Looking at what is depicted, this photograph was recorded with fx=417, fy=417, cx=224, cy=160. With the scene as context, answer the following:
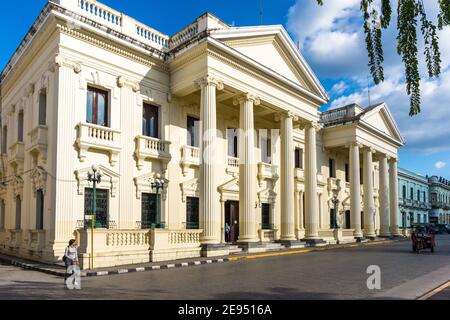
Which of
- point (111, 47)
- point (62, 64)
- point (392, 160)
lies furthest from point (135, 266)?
point (392, 160)

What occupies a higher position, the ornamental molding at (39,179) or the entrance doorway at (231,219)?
the ornamental molding at (39,179)

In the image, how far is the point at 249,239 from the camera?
19.8 metres

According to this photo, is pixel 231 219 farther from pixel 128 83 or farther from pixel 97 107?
pixel 97 107

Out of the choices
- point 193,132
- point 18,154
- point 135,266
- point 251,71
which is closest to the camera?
point 135,266

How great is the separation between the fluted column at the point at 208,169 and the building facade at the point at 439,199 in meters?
57.5

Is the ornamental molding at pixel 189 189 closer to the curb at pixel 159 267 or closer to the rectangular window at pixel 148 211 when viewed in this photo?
the rectangular window at pixel 148 211

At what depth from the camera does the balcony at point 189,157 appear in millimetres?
20719

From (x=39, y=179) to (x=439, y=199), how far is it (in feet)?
217

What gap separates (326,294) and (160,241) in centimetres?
879

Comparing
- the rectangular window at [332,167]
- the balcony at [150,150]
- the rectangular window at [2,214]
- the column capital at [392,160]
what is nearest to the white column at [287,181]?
the balcony at [150,150]

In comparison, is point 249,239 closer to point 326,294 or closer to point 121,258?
point 121,258

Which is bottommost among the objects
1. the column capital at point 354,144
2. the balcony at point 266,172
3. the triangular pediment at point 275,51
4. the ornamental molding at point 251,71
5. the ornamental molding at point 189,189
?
the ornamental molding at point 189,189

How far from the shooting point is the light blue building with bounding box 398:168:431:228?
5206 centimetres

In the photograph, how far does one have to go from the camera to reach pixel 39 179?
1756 centimetres
